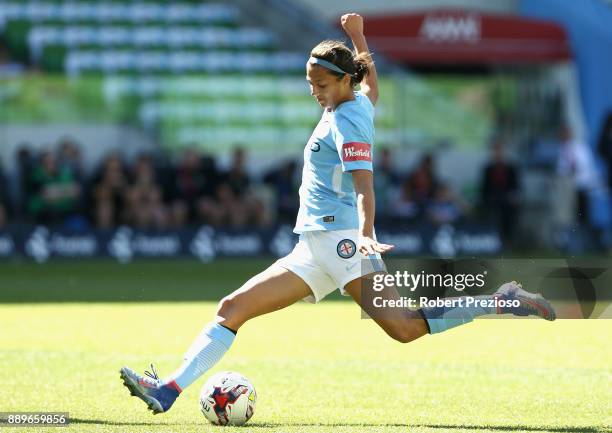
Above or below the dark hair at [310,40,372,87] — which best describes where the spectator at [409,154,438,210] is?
below

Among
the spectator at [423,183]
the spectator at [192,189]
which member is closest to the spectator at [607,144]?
the spectator at [423,183]

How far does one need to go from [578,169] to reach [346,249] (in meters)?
16.8

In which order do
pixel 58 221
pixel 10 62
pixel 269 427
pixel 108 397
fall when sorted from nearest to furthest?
pixel 269 427
pixel 108 397
pixel 58 221
pixel 10 62

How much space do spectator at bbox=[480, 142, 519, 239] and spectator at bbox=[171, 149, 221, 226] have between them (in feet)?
16.4

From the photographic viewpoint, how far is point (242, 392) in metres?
7.50

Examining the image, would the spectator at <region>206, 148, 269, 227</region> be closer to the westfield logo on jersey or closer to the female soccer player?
the female soccer player

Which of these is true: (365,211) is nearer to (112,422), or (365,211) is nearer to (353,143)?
(353,143)

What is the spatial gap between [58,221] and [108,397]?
13.2 meters

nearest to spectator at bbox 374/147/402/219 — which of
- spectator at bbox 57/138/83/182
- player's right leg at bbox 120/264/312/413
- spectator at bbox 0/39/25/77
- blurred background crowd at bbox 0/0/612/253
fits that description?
blurred background crowd at bbox 0/0/612/253

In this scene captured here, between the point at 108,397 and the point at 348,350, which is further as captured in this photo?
the point at 348,350

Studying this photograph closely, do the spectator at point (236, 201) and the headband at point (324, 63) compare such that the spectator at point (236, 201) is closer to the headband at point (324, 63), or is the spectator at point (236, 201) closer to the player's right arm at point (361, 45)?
the player's right arm at point (361, 45)

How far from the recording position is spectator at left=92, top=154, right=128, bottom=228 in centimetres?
2136

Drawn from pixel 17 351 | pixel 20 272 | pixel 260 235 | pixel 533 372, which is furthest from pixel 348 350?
pixel 260 235

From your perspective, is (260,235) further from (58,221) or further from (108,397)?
(108,397)
